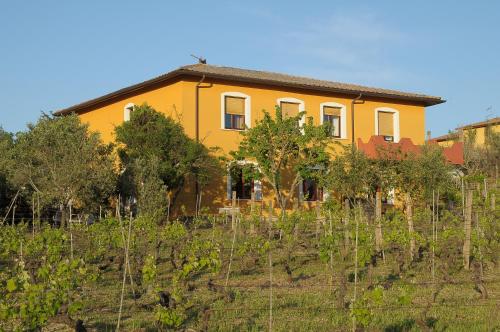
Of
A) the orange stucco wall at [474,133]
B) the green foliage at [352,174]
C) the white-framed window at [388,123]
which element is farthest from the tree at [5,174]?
the orange stucco wall at [474,133]

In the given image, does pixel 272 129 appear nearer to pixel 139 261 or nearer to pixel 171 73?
pixel 171 73

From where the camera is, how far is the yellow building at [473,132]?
30969 millimetres

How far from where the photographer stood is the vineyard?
24.4 ft

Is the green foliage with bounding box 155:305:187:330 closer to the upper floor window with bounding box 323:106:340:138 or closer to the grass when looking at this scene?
the grass

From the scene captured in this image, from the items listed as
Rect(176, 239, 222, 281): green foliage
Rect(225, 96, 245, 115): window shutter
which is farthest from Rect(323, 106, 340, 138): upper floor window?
Rect(176, 239, 222, 281): green foliage

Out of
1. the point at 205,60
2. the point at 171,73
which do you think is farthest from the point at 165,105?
the point at 205,60

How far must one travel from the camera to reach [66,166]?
59.4 feet

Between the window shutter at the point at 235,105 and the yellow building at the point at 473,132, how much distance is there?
383 inches

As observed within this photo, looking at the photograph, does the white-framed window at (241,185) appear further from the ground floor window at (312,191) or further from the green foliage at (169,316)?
the green foliage at (169,316)

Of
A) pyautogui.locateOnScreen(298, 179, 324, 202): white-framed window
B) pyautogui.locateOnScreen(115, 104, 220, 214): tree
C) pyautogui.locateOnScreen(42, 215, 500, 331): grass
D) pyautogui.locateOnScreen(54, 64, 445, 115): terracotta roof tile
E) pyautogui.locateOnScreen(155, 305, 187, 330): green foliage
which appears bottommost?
pyautogui.locateOnScreen(42, 215, 500, 331): grass

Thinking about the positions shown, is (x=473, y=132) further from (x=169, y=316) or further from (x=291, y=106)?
(x=169, y=316)

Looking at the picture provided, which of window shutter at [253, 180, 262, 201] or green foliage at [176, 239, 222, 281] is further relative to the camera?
window shutter at [253, 180, 262, 201]

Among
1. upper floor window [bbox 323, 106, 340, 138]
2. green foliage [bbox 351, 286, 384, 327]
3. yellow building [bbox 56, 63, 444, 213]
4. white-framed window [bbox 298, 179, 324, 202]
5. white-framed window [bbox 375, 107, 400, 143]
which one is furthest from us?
white-framed window [bbox 375, 107, 400, 143]

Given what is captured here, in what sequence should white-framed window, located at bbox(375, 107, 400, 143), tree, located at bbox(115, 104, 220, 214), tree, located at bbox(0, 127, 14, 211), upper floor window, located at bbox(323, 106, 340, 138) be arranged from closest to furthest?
tree, located at bbox(115, 104, 220, 214), tree, located at bbox(0, 127, 14, 211), upper floor window, located at bbox(323, 106, 340, 138), white-framed window, located at bbox(375, 107, 400, 143)
